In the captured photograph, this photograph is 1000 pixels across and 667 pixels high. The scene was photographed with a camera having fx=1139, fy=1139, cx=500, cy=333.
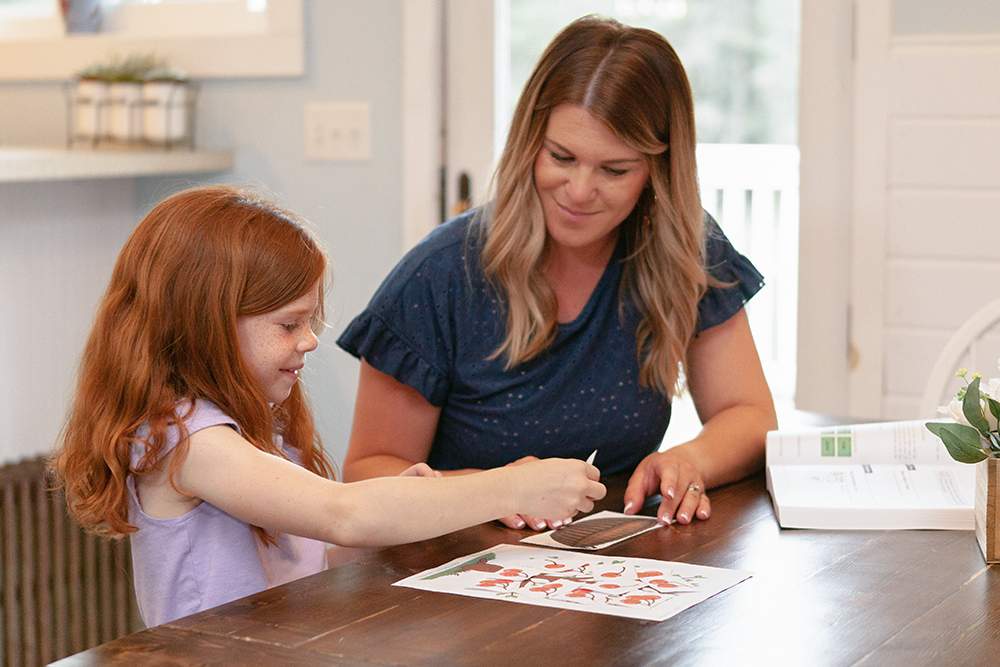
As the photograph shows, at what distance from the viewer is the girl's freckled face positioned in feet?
3.90

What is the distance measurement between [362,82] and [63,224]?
772mm

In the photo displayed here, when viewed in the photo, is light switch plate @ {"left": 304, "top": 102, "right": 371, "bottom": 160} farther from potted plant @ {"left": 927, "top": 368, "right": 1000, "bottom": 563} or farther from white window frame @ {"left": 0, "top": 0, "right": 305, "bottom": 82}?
potted plant @ {"left": 927, "top": 368, "right": 1000, "bottom": 563}

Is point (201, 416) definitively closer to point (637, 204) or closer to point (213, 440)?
point (213, 440)

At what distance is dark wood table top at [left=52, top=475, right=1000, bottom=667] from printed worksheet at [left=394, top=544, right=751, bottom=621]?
2cm

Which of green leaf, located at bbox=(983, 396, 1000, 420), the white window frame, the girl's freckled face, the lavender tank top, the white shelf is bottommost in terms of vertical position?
the lavender tank top

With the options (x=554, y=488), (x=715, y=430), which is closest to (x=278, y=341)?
(x=554, y=488)

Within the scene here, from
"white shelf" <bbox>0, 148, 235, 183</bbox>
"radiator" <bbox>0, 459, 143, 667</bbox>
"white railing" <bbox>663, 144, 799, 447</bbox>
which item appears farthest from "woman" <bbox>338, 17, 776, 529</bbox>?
"radiator" <bbox>0, 459, 143, 667</bbox>

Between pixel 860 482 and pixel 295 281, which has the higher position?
pixel 295 281

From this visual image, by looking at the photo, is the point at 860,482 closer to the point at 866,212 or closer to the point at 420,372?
the point at 420,372

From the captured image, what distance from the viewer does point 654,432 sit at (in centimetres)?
165

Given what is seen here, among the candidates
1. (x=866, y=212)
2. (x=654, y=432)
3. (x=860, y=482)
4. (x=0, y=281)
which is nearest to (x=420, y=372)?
(x=654, y=432)

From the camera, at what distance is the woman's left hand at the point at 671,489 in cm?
129

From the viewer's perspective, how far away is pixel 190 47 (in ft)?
9.10

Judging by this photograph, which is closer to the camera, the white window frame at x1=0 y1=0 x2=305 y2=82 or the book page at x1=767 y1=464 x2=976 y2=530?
the book page at x1=767 y1=464 x2=976 y2=530
